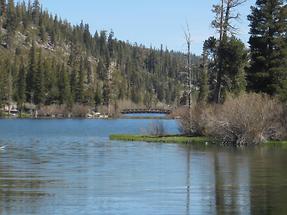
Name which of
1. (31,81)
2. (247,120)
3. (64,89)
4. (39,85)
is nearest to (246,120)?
(247,120)

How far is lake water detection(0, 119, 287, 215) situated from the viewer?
64.2 feet

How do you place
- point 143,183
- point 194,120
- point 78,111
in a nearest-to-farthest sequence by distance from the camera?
point 143,183 < point 194,120 < point 78,111

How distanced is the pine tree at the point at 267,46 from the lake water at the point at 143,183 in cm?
2076

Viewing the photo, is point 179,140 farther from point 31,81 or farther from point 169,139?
point 31,81

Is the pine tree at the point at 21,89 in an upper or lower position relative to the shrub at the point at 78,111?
upper

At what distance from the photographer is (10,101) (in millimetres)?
173750

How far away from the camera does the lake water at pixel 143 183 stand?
64.2 feet

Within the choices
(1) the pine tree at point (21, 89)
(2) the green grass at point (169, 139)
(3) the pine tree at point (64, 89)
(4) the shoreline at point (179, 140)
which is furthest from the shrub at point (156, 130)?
(1) the pine tree at point (21, 89)

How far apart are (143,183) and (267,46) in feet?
131

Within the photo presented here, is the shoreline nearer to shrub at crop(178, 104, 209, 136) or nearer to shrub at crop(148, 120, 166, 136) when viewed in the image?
shrub at crop(178, 104, 209, 136)

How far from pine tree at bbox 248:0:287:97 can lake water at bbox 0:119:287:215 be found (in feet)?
68.1

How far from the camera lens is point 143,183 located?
83.9ft

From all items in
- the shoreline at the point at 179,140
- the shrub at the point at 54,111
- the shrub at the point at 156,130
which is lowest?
the shoreline at the point at 179,140

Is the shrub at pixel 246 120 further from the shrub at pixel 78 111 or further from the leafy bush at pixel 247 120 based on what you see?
the shrub at pixel 78 111
